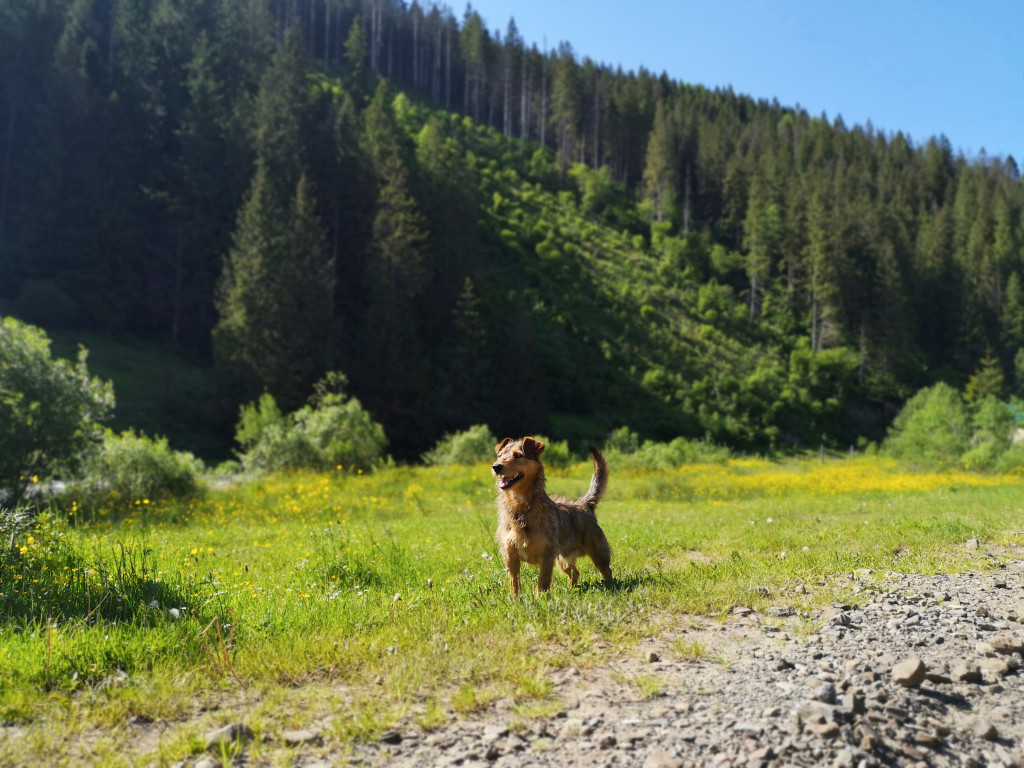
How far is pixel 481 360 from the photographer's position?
45656 mm

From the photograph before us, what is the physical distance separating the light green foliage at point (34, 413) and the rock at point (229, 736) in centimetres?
1342

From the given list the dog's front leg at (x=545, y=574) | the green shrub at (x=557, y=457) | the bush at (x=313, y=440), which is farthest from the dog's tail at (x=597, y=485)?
the green shrub at (x=557, y=457)

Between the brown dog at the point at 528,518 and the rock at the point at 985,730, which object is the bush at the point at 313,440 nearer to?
the brown dog at the point at 528,518

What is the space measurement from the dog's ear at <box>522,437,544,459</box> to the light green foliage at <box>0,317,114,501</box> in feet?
42.0

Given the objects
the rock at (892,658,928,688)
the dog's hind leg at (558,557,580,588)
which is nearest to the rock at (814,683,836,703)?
the rock at (892,658,928,688)

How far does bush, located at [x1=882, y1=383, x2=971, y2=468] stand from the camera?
1323 inches

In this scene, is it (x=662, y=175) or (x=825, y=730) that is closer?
(x=825, y=730)

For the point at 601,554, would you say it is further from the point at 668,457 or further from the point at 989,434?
the point at 989,434

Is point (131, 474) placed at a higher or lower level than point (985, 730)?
lower

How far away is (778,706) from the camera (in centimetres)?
348

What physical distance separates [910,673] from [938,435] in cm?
3747

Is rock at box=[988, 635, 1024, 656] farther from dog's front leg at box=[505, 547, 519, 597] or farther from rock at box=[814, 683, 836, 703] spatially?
dog's front leg at box=[505, 547, 519, 597]

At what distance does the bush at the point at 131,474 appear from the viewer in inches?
A: 612

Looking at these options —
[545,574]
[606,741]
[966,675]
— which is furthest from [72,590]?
[966,675]
